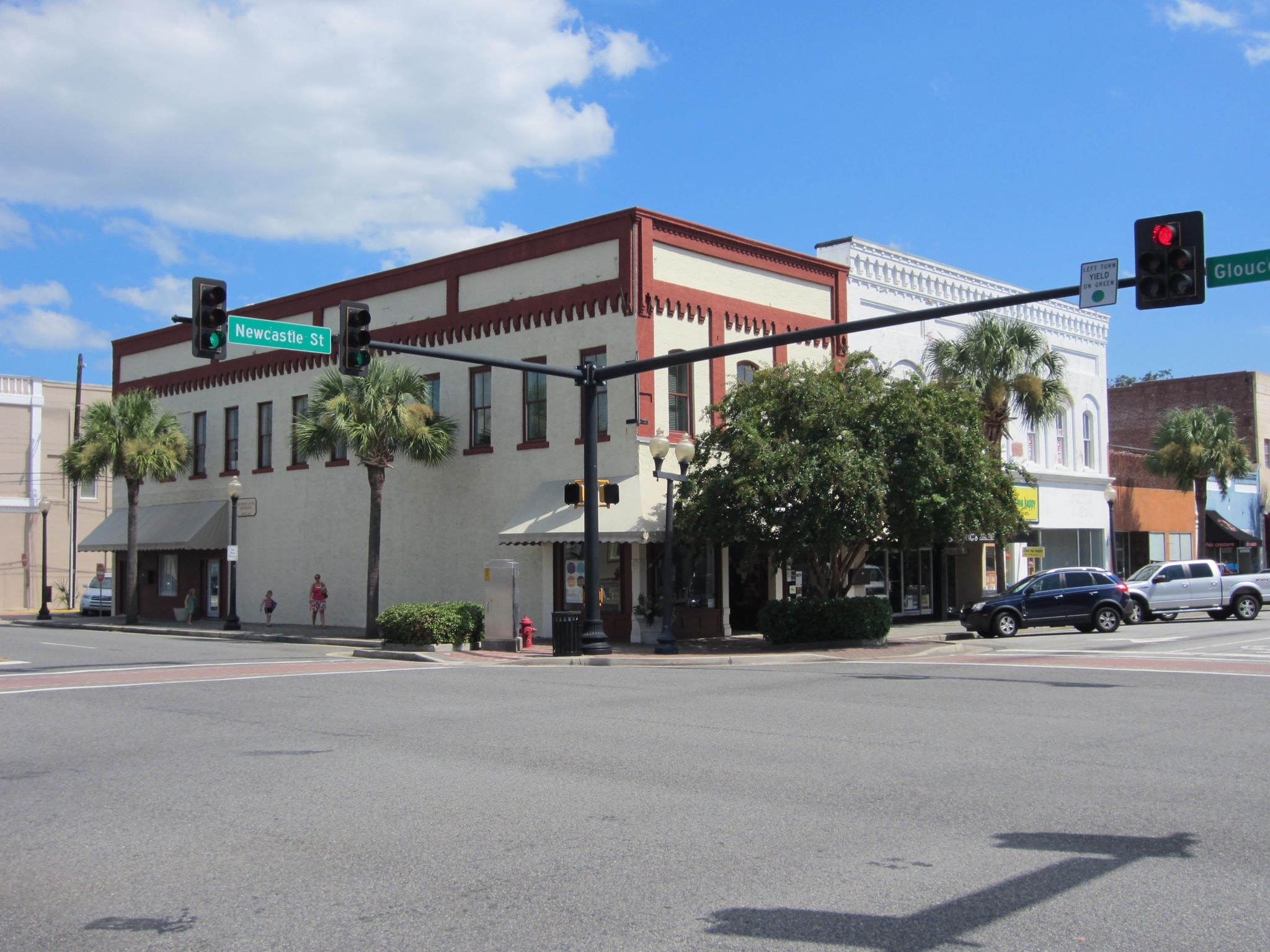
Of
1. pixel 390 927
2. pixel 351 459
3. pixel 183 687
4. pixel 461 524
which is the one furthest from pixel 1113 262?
pixel 351 459

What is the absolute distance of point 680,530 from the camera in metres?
24.9

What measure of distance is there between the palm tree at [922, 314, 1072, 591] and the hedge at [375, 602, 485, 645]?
1443cm

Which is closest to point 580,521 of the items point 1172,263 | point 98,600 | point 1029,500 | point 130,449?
point 1172,263

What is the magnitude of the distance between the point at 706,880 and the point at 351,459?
2788cm

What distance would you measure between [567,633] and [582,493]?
8.99ft

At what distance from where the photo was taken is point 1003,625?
28.7m

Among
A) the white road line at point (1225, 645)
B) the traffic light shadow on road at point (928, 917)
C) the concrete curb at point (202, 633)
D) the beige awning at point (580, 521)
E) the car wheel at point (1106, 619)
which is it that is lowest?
the concrete curb at point (202, 633)

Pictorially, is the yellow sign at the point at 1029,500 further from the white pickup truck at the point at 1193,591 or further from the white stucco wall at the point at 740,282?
the white stucco wall at the point at 740,282

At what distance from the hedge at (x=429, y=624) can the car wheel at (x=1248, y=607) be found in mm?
22037

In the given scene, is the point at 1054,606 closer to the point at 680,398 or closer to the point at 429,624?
the point at 680,398

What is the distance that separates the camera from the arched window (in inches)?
1067

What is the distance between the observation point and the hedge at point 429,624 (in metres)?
24.3

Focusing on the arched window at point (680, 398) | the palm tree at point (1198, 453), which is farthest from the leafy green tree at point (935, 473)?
the palm tree at point (1198, 453)

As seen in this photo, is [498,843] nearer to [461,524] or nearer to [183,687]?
[183,687]
